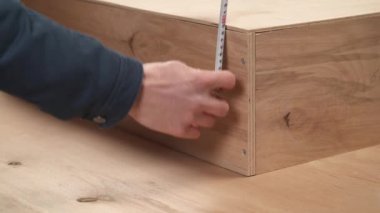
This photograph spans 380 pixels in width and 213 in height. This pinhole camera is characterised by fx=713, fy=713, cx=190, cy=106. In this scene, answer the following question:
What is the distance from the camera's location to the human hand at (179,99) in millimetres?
977

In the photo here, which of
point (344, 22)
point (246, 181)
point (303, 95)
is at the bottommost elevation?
point (246, 181)

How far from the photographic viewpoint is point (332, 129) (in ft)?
3.82

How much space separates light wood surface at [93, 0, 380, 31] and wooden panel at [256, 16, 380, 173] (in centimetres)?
3

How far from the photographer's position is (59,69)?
2.87 feet

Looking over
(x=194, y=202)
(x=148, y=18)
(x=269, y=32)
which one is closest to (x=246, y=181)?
(x=194, y=202)

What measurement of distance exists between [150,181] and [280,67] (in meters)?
0.26

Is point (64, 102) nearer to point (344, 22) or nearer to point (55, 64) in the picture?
point (55, 64)

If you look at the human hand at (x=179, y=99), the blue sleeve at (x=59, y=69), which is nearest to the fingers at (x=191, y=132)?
the human hand at (x=179, y=99)

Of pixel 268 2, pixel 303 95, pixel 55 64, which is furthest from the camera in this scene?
pixel 268 2

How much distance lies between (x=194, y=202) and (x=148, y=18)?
14.3 inches

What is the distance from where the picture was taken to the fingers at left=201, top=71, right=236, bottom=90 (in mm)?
1029

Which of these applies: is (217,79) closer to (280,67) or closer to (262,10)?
(280,67)

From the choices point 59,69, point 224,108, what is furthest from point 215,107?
point 59,69

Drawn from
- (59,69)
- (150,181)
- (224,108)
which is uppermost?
(59,69)
